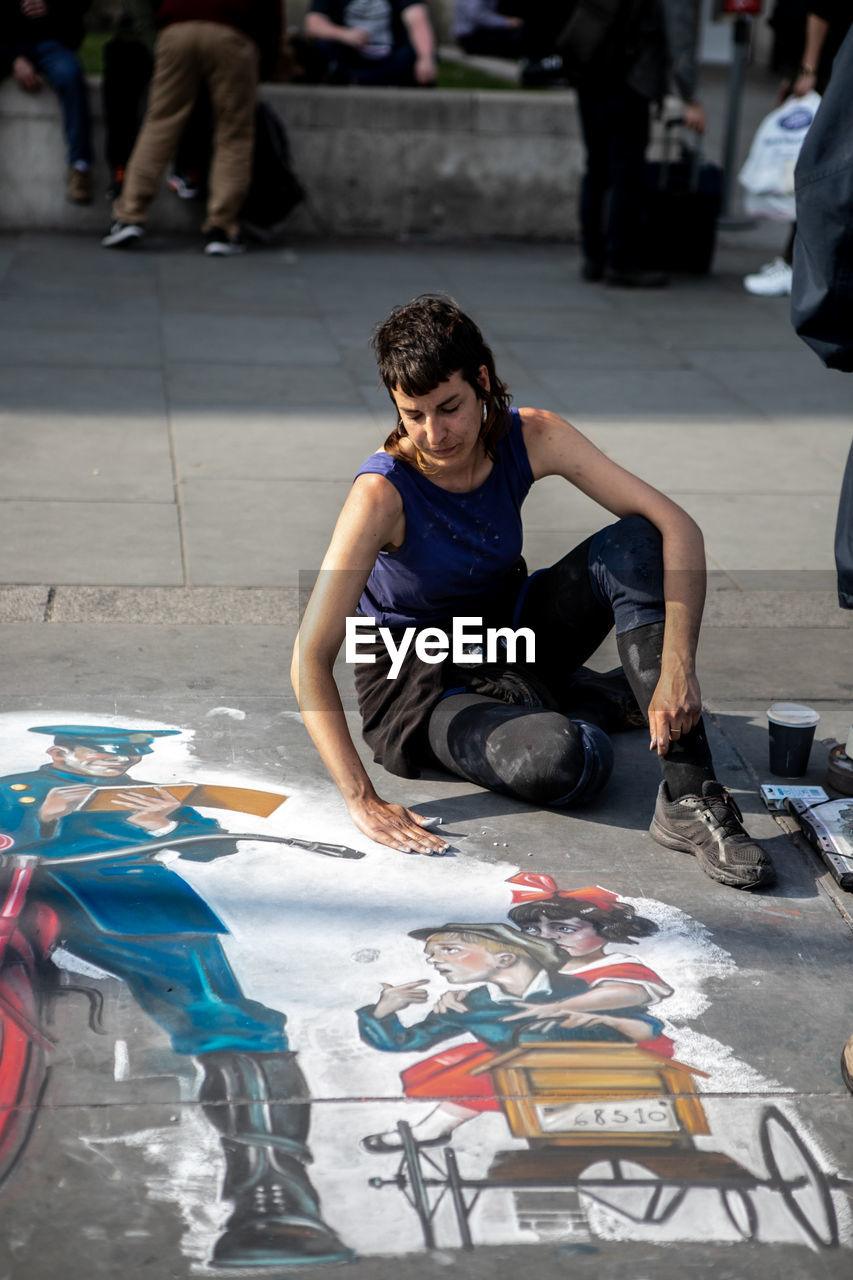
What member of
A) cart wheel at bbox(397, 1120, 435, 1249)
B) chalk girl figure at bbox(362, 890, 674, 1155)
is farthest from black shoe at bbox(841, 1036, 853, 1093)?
cart wheel at bbox(397, 1120, 435, 1249)

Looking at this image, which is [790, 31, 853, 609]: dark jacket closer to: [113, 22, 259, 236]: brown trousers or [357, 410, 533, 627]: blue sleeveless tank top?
[357, 410, 533, 627]: blue sleeveless tank top

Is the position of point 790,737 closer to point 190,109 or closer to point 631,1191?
point 631,1191

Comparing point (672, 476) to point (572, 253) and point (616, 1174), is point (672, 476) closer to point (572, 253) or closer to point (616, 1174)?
point (616, 1174)

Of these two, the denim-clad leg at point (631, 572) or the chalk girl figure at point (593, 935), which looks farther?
the denim-clad leg at point (631, 572)


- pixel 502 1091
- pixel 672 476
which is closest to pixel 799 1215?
pixel 502 1091

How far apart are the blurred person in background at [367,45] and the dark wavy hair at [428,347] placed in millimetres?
7465

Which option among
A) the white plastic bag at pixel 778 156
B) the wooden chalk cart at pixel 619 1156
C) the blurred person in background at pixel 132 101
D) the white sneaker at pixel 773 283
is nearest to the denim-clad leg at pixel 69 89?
the blurred person in background at pixel 132 101

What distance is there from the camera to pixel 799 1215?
2.04 m

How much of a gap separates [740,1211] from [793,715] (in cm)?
151

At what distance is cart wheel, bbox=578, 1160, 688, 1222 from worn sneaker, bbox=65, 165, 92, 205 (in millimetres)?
8149

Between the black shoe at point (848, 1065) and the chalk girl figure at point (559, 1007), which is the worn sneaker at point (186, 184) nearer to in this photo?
the chalk girl figure at point (559, 1007)

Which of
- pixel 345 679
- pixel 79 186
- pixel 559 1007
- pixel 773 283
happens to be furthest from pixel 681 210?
pixel 559 1007

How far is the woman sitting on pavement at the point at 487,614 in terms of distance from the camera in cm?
294

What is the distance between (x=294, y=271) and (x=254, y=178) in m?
0.80
